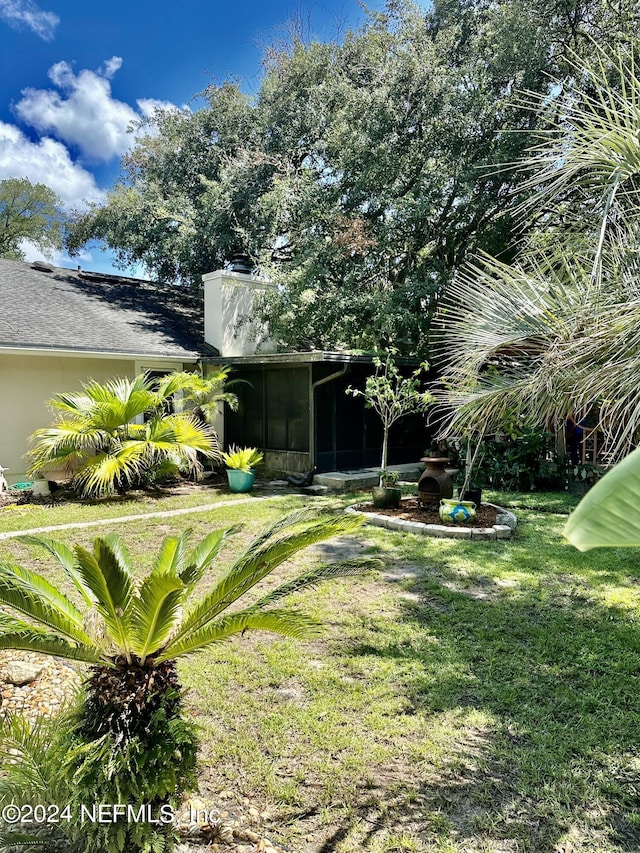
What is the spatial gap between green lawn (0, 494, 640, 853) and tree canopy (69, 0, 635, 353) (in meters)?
9.56

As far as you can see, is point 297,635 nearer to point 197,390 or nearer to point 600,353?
point 600,353

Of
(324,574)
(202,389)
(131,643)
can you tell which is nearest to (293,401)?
(202,389)

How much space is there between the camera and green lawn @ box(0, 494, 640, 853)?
2.31m

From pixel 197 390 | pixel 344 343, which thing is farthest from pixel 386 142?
pixel 197 390

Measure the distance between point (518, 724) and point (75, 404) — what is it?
29.6 feet

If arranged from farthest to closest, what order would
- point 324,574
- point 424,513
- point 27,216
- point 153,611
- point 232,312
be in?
point 27,216
point 232,312
point 424,513
point 324,574
point 153,611

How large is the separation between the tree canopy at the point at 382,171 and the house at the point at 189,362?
156 centimetres

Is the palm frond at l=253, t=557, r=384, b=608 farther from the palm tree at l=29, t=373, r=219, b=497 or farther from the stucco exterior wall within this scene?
the stucco exterior wall

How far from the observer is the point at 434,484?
27.7 ft

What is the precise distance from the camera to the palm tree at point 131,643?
6.58 ft

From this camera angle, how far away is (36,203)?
26.3 m

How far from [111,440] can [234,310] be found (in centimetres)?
554

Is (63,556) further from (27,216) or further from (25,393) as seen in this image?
(27,216)

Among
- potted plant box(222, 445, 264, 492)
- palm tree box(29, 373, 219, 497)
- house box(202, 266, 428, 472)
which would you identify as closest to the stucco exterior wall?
palm tree box(29, 373, 219, 497)
